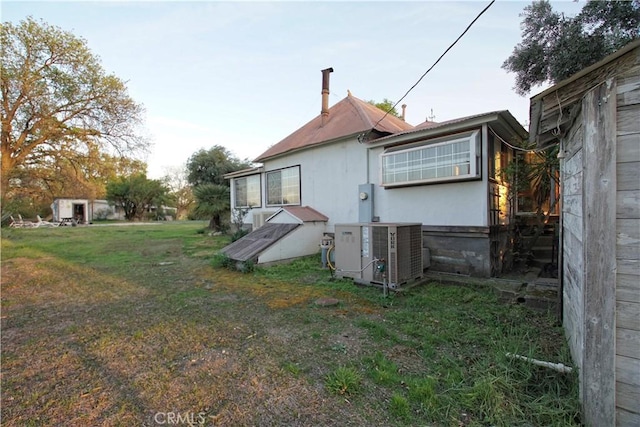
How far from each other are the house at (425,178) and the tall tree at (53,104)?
8511 millimetres

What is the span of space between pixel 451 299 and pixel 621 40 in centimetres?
718

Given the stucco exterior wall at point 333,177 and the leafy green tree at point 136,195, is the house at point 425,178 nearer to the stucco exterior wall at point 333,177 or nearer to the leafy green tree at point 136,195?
the stucco exterior wall at point 333,177

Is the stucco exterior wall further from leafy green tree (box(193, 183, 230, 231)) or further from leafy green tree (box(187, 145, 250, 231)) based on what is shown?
leafy green tree (box(187, 145, 250, 231))

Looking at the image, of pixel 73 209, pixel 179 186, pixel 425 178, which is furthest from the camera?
pixel 179 186

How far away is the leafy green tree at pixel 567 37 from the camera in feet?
20.2

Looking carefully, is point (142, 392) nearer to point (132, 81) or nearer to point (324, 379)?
point (324, 379)

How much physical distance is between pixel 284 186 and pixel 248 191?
2745mm

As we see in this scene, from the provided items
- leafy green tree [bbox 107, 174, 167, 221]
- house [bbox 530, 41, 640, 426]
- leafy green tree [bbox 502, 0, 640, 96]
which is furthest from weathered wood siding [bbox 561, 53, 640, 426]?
leafy green tree [bbox 107, 174, 167, 221]

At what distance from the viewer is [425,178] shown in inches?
247

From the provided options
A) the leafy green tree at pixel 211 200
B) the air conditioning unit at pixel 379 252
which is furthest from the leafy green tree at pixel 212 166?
the air conditioning unit at pixel 379 252

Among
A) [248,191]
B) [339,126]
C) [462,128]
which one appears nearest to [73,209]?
[248,191]

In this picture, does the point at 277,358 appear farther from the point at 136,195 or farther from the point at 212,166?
the point at 136,195

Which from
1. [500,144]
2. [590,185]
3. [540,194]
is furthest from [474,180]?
[590,185]

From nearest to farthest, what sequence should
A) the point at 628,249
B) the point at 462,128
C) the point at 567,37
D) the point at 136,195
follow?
1. the point at 628,249
2. the point at 462,128
3. the point at 567,37
4. the point at 136,195
